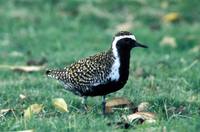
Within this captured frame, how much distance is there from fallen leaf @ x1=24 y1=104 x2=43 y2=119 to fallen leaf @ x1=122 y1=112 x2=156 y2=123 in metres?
1.02

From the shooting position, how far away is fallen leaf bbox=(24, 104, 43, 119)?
25.6ft

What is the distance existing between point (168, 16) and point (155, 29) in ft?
2.71

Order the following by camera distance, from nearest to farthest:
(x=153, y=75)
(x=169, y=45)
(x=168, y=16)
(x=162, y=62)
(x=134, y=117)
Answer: (x=134, y=117) < (x=153, y=75) < (x=162, y=62) < (x=169, y=45) < (x=168, y=16)

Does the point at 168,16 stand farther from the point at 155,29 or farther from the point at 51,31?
the point at 51,31

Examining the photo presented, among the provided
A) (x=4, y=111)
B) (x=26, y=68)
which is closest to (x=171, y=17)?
(x=26, y=68)

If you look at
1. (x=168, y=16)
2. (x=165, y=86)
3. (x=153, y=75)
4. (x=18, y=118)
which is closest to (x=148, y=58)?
(x=153, y=75)

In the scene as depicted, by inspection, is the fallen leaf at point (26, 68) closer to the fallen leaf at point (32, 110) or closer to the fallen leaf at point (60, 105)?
the fallen leaf at point (32, 110)

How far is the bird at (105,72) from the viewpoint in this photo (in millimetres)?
8211

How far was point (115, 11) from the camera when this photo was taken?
17.2m

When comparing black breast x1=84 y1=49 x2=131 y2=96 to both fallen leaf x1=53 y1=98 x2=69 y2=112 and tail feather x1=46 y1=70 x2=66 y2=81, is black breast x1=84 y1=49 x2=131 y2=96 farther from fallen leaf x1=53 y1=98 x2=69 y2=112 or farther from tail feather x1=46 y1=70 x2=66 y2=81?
tail feather x1=46 y1=70 x2=66 y2=81

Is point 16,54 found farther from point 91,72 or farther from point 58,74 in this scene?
point 91,72

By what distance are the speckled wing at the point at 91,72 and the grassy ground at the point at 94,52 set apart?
351 mm

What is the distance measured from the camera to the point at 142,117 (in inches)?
307

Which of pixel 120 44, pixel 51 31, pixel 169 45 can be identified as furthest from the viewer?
pixel 51 31
